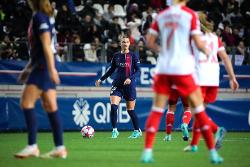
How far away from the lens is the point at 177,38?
916 centimetres

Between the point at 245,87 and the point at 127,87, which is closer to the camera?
the point at 127,87

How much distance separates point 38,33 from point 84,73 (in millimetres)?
11101

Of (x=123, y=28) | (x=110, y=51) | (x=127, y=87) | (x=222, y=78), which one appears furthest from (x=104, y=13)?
(x=127, y=87)

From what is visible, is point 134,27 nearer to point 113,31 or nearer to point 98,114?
point 113,31

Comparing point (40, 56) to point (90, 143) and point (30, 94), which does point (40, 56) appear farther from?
point (90, 143)

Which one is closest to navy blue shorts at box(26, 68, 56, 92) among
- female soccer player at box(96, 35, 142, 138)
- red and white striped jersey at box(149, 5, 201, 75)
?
red and white striped jersey at box(149, 5, 201, 75)

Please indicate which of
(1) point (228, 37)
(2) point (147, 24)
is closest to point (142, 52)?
(2) point (147, 24)

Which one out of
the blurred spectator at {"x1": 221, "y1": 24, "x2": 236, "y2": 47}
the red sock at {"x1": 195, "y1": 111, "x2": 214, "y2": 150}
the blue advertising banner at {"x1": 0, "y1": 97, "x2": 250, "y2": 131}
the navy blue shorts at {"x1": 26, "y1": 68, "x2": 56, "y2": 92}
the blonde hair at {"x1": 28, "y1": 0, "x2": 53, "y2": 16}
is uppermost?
the blonde hair at {"x1": 28, "y1": 0, "x2": 53, "y2": 16}

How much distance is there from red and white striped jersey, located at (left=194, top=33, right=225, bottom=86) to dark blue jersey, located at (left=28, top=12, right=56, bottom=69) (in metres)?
3.12

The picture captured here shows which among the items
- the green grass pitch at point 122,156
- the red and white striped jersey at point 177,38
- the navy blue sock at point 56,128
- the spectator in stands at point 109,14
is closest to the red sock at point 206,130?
the green grass pitch at point 122,156

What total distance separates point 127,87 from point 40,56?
22.8ft

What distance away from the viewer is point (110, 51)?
21516mm

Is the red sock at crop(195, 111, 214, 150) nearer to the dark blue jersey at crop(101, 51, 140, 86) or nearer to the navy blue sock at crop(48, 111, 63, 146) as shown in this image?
the navy blue sock at crop(48, 111, 63, 146)

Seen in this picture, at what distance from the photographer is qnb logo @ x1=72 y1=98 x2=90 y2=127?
66.1ft
